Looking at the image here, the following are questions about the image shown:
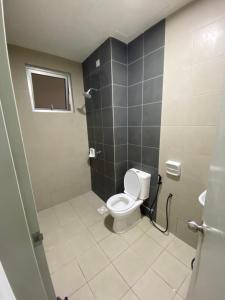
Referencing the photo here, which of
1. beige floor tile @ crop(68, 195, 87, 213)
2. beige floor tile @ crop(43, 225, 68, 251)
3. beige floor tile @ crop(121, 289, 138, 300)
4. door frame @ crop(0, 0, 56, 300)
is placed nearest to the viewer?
door frame @ crop(0, 0, 56, 300)

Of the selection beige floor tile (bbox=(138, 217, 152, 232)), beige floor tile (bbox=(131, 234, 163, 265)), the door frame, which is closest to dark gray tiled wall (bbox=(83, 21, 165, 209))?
beige floor tile (bbox=(138, 217, 152, 232))

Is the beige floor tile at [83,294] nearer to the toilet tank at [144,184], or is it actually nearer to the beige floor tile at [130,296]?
the beige floor tile at [130,296]

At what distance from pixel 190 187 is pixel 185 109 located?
2.68ft

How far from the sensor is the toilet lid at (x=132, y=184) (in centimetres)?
178

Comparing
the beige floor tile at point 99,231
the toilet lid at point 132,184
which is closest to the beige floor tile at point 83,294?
the beige floor tile at point 99,231

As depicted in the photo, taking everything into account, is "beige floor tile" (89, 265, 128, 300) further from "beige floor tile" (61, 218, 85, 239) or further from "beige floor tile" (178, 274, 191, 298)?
"beige floor tile" (61, 218, 85, 239)

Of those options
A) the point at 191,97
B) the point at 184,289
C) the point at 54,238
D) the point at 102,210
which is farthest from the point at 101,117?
the point at 184,289

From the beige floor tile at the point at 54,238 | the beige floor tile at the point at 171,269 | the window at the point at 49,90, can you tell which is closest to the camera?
the beige floor tile at the point at 171,269

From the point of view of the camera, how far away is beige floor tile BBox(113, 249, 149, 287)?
1210 mm

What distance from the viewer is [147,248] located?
1486 mm

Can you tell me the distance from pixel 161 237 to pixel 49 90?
2.65 metres

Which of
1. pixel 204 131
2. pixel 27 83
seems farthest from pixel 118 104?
pixel 27 83

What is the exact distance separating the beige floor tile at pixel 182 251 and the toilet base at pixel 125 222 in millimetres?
504

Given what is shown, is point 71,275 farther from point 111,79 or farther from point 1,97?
point 111,79
